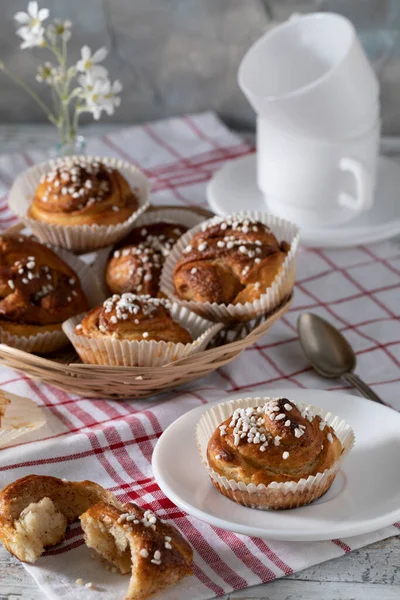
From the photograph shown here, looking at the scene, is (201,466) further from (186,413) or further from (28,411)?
(28,411)

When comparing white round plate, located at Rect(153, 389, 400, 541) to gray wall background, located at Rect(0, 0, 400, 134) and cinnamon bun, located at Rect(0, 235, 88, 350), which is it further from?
gray wall background, located at Rect(0, 0, 400, 134)

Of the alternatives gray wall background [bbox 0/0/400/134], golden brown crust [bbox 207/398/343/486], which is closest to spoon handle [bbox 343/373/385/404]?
golden brown crust [bbox 207/398/343/486]

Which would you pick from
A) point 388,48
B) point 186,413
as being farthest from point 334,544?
point 388,48

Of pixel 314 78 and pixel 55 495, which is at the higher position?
pixel 314 78

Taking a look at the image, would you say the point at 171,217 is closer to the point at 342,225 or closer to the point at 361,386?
the point at 342,225

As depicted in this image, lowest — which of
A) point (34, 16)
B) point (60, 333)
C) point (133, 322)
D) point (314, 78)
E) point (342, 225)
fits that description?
point (342, 225)

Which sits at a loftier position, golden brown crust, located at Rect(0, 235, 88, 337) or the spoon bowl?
golden brown crust, located at Rect(0, 235, 88, 337)

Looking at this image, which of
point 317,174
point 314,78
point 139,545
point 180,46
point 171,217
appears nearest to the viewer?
point 139,545

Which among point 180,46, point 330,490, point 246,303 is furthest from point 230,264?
point 180,46
